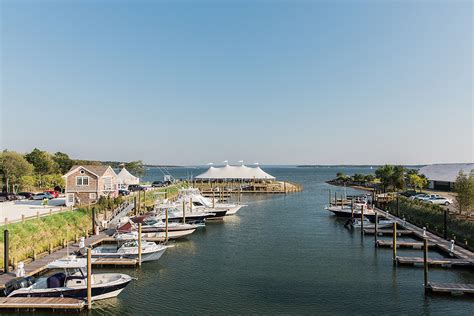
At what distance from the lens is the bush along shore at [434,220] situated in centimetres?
3419

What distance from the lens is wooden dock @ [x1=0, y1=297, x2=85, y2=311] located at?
2059 centimetres

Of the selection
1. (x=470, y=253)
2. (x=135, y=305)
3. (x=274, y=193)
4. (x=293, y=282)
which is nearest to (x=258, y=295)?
(x=293, y=282)

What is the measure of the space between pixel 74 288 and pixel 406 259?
23196mm

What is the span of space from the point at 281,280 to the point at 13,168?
65902 mm

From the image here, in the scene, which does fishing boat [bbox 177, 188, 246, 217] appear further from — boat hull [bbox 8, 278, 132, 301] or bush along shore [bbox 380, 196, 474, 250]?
boat hull [bbox 8, 278, 132, 301]

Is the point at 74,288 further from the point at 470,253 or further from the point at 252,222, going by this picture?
the point at 252,222

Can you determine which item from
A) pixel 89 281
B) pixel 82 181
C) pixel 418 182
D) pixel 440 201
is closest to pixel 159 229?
pixel 82 181

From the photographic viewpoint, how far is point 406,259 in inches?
1162

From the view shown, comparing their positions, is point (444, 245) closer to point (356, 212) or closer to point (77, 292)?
point (356, 212)

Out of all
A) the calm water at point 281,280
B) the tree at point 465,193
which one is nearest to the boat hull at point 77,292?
the calm water at point 281,280

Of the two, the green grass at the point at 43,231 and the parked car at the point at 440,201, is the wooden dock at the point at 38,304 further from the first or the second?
the parked car at the point at 440,201

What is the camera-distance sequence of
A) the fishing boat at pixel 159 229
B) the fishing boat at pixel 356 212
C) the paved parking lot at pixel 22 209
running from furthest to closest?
the fishing boat at pixel 356 212 → the fishing boat at pixel 159 229 → the paved parking lot at pixel 22 209

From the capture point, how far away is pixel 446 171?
82938mm

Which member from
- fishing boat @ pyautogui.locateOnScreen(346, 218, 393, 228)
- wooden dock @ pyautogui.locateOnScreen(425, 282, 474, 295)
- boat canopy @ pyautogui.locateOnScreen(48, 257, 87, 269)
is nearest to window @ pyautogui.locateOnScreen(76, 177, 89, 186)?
boat canopy @ pyautogui.locateOnScreen(48, 257, 87, 269)
